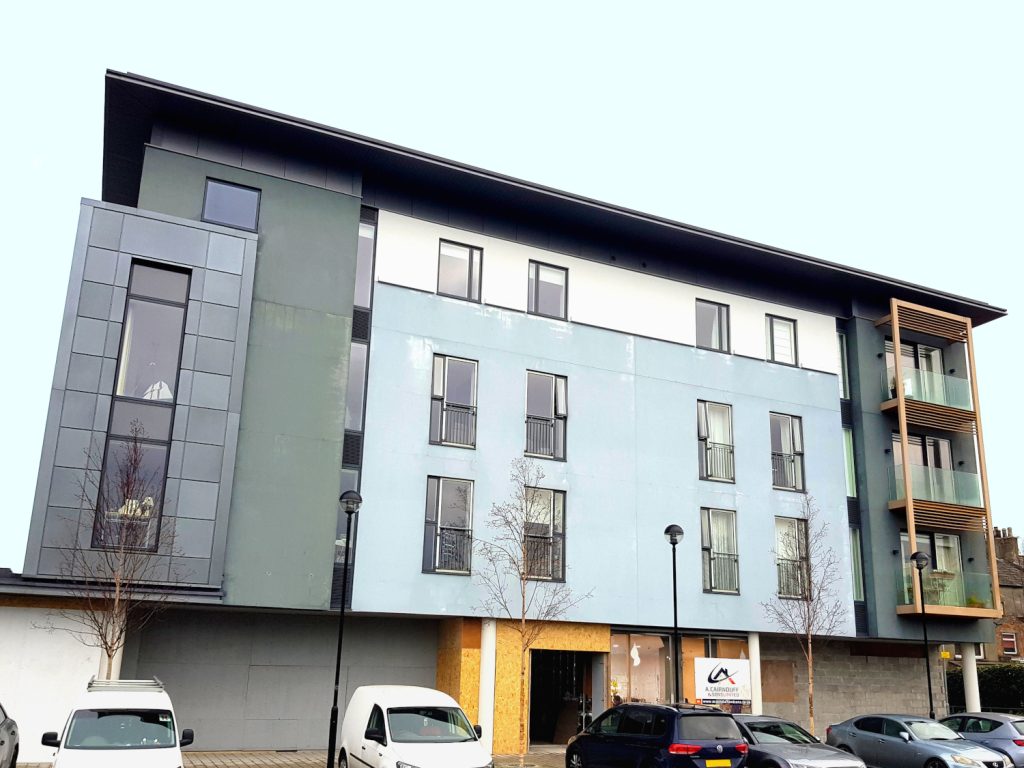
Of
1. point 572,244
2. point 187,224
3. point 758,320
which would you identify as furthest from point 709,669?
point 187,224

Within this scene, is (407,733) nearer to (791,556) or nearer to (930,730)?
(930,730)

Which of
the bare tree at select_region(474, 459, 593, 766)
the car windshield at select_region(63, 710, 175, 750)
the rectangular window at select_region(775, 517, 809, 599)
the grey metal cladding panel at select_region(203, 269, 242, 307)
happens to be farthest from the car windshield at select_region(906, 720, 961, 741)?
the grey metal cladding panel at select_region(203, 269, 242, 307)

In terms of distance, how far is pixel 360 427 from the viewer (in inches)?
900

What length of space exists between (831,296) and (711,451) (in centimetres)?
A: 797

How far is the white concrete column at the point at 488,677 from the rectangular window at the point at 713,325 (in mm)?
11192

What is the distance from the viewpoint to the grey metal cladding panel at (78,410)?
19.4 m

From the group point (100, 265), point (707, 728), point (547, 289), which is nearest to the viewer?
point (707, 728)

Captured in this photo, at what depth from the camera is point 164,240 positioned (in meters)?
21.2

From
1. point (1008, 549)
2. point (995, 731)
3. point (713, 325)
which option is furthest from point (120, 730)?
point (1008, 549)

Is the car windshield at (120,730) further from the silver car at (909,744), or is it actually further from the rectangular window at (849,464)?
the rectangular window at (849,464)

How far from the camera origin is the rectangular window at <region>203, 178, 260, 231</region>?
22.5 meters

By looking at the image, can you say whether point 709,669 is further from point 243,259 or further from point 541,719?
point 243,259

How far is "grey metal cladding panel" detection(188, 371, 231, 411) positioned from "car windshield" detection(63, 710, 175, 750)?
8.69 meters

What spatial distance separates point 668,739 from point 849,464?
17.8m
